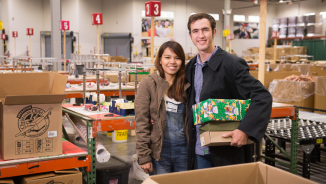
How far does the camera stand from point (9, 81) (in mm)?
2285

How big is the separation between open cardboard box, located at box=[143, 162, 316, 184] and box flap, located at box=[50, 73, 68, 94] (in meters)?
1.65

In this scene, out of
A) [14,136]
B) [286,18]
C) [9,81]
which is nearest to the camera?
[14,136]

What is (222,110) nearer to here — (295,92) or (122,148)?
(122,148)

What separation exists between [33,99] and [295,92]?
19.9 ft

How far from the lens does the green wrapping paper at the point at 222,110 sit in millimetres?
1617

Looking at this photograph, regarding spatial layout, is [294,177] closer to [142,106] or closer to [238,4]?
[142,106]

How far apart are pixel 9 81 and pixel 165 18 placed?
1643 centimetres

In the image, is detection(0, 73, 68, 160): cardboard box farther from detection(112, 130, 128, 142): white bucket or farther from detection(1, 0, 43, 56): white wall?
detection(1, 0, 43, 56): white wall

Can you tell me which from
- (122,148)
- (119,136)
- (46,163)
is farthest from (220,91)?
(119,136)

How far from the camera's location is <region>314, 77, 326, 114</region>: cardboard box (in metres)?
6.20

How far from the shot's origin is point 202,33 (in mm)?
1788

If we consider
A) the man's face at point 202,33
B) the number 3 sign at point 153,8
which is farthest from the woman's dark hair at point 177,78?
the number 3 sign at point 153,8

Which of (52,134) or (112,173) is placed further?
(112,173)

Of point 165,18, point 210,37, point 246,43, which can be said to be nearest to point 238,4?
point 246,43
